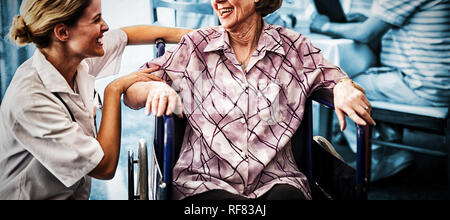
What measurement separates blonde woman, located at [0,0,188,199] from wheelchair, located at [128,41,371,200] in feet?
0.52

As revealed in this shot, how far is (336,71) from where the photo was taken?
5.41 feet

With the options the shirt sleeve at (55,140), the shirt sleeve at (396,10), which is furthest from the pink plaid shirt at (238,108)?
the shirt sleeve at (396,10)

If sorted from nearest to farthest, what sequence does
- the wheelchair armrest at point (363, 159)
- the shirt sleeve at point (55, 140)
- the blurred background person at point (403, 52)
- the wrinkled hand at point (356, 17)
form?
1. the shirt sleeve at point (55, 140)
2. the wheelchair armrest at point (363, 159)
3. the blurred background person at point (403, 52)
4. the wrinkled hand at point (356, 17)

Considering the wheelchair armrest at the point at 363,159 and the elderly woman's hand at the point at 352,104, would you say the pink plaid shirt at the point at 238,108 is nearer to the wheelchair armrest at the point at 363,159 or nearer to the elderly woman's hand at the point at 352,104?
the elderly woman's hand at the point at 352,104

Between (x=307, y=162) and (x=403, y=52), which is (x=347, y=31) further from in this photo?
(x=307, y=162)

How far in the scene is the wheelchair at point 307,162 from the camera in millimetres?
1416

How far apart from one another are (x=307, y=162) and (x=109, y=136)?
715mm

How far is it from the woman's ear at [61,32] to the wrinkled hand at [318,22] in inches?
68.8

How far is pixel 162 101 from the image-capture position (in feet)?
4.58

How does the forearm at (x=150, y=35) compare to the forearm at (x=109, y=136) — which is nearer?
the forearm at (x=109, y=136)

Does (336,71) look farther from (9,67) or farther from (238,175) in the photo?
(9,67)

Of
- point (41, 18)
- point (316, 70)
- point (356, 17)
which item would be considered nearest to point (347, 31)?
point (356, 17)

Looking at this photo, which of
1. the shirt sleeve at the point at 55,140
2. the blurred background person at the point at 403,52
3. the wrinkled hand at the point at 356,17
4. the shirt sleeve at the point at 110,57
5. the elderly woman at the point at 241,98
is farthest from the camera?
the wrinkled hand at the point at 356,17
